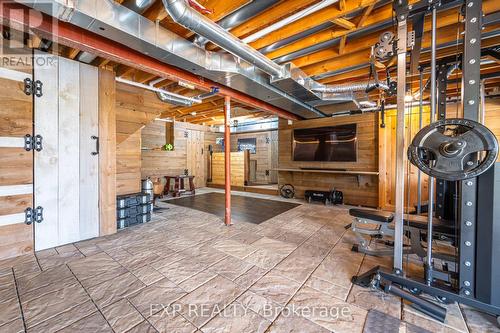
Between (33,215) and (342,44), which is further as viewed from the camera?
(342,44)

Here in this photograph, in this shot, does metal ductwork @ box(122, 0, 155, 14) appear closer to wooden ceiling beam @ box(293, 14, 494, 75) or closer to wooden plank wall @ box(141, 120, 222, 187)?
wooden ceiling beam @ box(293, 14, 494, 75)

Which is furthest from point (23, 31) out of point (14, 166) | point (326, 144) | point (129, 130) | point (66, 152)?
point (326, 144)

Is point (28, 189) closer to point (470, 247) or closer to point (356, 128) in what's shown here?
point (470, 247)

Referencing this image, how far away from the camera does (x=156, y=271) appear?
212 cm

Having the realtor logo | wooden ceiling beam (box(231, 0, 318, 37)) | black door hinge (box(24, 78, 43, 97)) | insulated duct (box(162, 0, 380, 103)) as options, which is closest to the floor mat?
insulated duct (box(162, 0, 380, 103))

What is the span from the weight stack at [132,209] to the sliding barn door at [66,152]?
41cm

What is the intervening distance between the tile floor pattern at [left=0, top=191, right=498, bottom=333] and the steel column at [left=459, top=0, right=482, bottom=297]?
1.11 feet

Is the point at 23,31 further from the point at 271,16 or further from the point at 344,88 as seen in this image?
the point at 344,88

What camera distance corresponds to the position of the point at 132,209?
3.61 metres

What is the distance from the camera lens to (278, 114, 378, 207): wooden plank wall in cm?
520

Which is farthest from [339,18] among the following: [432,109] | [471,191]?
[471,191]

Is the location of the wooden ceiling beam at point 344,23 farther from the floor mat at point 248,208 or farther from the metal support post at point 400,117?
the floor mat at point 248,208

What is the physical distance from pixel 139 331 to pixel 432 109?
2807 mm

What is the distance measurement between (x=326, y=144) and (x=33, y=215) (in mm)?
5890
